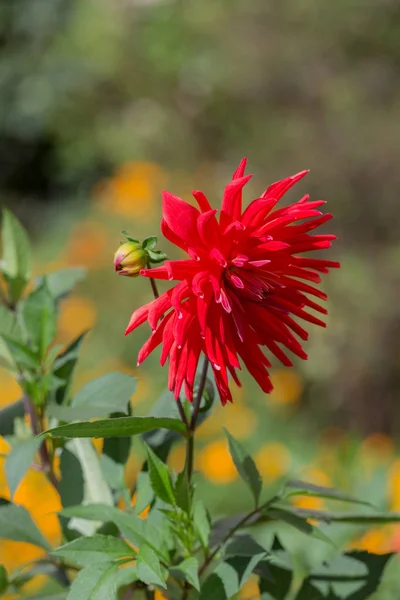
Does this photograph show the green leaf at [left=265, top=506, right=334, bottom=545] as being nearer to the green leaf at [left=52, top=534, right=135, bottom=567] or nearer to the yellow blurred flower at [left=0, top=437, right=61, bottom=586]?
the green leaf at [left=52, top=534, right=135, bottom=567]

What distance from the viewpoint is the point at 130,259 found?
0.48 m

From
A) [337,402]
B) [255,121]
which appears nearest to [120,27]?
[255,121]

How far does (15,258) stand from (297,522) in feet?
1.14

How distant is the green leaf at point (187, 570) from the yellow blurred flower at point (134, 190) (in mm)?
3077

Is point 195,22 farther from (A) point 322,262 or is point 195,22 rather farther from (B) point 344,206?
(A) point 322,262

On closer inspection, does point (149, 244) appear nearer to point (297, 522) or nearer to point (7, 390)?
point (297, 522)

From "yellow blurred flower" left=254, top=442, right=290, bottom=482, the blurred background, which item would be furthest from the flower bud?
"yellow blurred flower" left=254, top=442, right=290, bottom=482

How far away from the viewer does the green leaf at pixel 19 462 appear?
53cm

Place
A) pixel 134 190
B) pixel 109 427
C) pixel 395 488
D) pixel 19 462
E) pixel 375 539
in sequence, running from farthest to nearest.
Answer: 1. pixel 134 190
2. pixel 395 488
3. pixel 375 539
4. pixel 19 462
5. pixel 109 427

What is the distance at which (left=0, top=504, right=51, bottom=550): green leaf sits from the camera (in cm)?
55

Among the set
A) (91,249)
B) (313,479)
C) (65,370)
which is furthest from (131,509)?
(91,249)

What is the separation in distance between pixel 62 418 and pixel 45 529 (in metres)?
1.02

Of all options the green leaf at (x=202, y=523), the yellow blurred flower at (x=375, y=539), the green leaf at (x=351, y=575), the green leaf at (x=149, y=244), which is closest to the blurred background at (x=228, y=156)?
the yellow blurred flower at (x=375, y=539)

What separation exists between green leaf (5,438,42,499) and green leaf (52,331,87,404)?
5 centimetres
